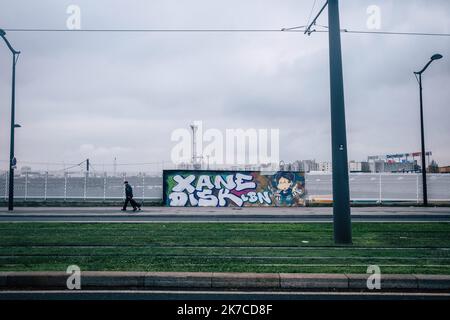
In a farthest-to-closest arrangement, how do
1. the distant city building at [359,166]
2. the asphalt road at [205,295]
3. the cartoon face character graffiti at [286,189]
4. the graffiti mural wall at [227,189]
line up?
the distant city building at [359,166], the cartoon face character graffiti at [286,189], the graffiti mural wall at [227,189], the asphalt road at [205,295]

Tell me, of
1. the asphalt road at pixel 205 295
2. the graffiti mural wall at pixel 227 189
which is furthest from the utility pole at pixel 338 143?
the graffiti mural wall at pixel 227 189

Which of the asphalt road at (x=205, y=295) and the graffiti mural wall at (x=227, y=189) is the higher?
the graffiti mural wall at (x=227, y=189)

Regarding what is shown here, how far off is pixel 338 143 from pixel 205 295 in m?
5.37

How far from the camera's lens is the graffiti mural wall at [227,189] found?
22484 millimetres

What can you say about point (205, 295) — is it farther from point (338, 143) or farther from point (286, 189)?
point (286, 189)

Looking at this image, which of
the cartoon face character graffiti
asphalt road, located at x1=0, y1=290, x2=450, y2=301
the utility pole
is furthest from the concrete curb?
the cartoon face character graffiti

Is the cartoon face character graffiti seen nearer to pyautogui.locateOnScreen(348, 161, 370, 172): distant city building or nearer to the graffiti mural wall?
the graffiti mural wall

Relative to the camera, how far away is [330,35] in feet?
29.6

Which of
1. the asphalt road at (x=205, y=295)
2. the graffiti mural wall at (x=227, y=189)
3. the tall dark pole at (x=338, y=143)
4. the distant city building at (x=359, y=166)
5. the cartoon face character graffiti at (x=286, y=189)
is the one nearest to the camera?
the asphalt road at (x=205, y=295)

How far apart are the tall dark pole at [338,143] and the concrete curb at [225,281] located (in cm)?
318

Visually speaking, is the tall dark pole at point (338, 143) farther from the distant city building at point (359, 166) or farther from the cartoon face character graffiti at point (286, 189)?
the distant city building at point (359, 166)

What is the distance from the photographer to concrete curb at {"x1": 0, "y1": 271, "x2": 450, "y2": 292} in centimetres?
559

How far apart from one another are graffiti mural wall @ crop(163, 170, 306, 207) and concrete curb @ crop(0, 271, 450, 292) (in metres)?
16.6
